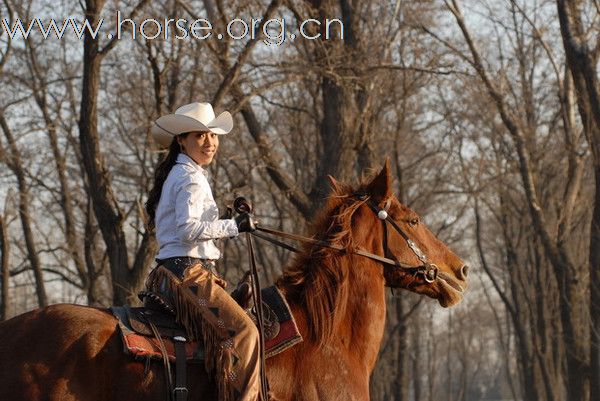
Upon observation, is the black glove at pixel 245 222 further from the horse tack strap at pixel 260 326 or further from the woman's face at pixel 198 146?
the woman's face at pixel 198 146

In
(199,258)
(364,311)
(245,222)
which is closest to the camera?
(245,222)

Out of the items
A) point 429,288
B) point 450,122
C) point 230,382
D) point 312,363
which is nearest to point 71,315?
point 230,382

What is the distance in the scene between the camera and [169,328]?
6.68 metres

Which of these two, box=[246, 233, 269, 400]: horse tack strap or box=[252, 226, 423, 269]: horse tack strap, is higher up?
box=[252, 226, 423, 269]: horse tack strap

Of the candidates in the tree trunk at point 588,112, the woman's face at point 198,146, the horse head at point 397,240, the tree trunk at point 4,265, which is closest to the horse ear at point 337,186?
the horse head at point 397,240

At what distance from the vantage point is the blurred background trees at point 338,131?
51.3ft

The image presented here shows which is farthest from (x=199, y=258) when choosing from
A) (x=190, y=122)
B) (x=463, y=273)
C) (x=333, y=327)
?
(x=463, y=273)

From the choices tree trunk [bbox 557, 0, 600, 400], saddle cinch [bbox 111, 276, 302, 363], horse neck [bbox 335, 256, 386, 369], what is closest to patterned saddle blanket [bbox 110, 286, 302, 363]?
saddle cinch [bbox 111, 276, 302, 363]

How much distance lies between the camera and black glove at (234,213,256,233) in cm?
678

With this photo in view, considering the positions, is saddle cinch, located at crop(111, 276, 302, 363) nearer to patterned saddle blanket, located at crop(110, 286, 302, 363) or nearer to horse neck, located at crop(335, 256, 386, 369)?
patterned saddle blanket, located at crop(110, 286, 302, 363)

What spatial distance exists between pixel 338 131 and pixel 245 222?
10745 millimetres

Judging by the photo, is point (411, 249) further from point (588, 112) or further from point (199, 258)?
point (588, 112)

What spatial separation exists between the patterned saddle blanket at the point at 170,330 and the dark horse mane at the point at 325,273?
267 millimetres

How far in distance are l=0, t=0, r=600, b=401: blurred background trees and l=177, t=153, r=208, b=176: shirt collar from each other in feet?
10.5
